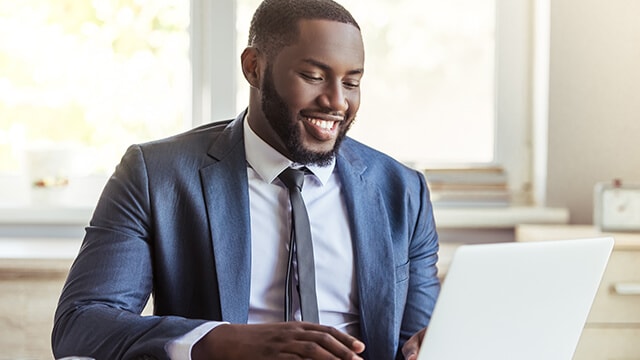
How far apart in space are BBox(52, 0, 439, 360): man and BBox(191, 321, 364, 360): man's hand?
21 centimetres

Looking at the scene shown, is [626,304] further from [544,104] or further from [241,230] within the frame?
[241,230]

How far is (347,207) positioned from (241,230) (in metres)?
0.23

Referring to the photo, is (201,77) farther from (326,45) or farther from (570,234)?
(326,45)

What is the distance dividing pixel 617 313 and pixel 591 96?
2.47 feet

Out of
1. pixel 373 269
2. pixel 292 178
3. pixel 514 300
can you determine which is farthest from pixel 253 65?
pixel 514 300

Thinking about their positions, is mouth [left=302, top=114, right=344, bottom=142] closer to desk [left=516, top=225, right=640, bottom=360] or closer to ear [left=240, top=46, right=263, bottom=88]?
ear [left=240, top=46, right=263, bottom=88]

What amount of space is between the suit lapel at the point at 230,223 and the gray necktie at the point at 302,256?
82 mm

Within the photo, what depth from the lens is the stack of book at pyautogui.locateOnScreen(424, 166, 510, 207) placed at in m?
3.04

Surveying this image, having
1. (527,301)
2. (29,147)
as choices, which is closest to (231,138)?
(527,301)

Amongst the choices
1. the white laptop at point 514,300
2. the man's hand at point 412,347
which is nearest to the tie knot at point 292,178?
the man's hand at point 412,347

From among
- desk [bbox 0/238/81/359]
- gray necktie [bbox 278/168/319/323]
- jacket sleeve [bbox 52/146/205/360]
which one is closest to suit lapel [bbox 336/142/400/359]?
gray necktie [bbox 278/168/319/323]

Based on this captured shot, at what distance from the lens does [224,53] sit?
311cm

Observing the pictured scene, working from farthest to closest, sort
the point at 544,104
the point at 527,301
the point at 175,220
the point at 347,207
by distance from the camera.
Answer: the point at 544,104 < the point at 347,207 < the point at 175,220 < the point at 527,301

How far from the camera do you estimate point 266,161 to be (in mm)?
1806
